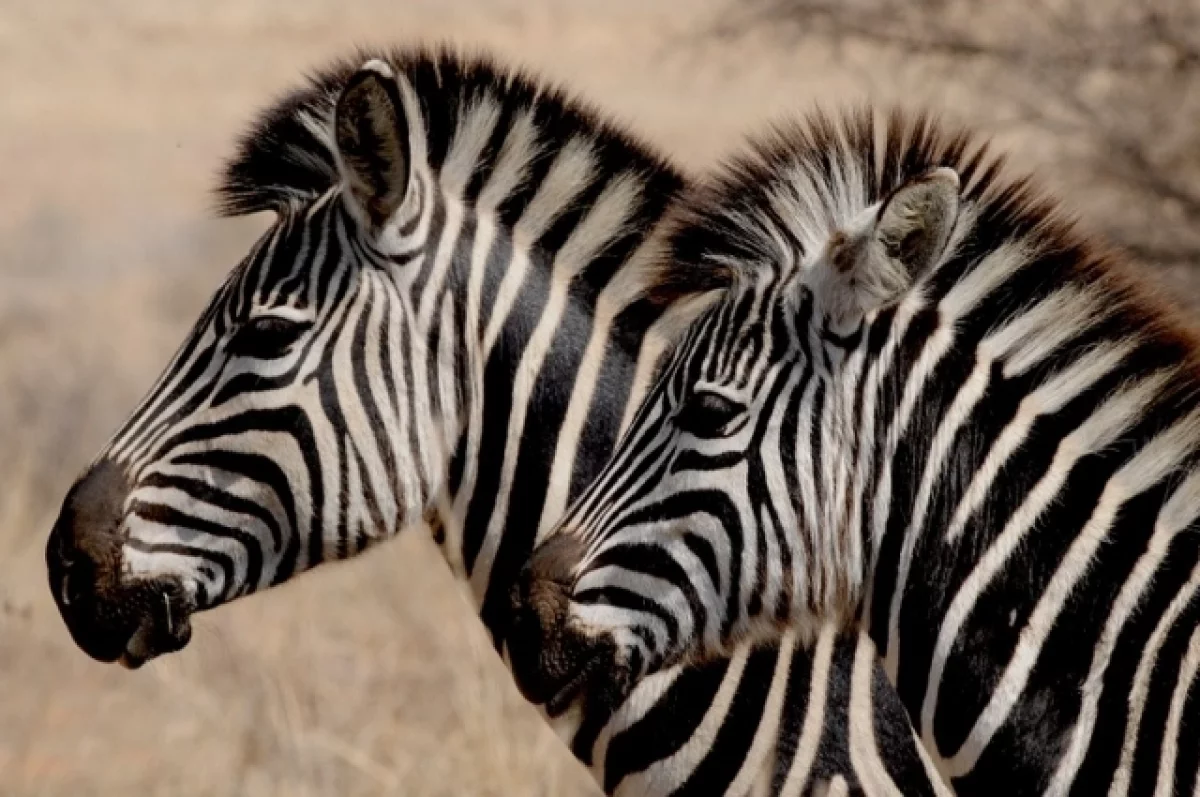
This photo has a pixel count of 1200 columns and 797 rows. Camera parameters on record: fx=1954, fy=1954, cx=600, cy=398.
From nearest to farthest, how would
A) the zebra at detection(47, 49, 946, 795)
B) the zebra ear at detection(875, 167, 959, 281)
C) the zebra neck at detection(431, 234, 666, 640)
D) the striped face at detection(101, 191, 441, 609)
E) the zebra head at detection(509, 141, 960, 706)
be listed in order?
1. the zebra ear at detection(875, 167, 959, 281)
2. the zebra head at detection(509, 141, 960, 706)
3. the zebra at detection(47, 49, 946, 795)
4. the striped face at detection(101, 191, 441, 609)
5. the zebra neck at detection(431, 234, 666, 640)

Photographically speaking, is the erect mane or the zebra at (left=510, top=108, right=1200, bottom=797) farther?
the erect mane

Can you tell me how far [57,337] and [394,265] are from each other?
37.2 ft

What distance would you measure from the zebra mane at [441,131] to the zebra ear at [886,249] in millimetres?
1330

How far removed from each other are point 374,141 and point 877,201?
1355 millimetres

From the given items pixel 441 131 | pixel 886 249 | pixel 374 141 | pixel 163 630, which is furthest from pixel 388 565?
pixel 886 249

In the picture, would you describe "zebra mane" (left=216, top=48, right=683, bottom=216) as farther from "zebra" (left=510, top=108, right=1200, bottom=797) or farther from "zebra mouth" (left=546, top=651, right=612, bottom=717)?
Answer: "zebra mouth" (left=546, top=651, right=612, bottom=717)

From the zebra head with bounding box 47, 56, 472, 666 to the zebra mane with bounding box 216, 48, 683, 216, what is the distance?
219mm

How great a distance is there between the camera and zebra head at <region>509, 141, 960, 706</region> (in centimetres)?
425

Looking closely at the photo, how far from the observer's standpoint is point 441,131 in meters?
5.44

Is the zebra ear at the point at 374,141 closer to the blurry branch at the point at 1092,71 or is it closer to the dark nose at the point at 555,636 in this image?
the dark nose at the point at 555,636

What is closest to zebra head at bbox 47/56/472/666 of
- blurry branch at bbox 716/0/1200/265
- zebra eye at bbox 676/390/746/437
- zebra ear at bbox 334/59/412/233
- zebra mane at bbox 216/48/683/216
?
zebra ear at bbox 334/59/412/233

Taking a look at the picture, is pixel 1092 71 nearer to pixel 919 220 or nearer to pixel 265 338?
pixel 265 338

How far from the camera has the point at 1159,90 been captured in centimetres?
923

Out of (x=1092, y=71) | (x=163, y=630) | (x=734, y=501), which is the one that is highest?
(x=1092, y=71)
